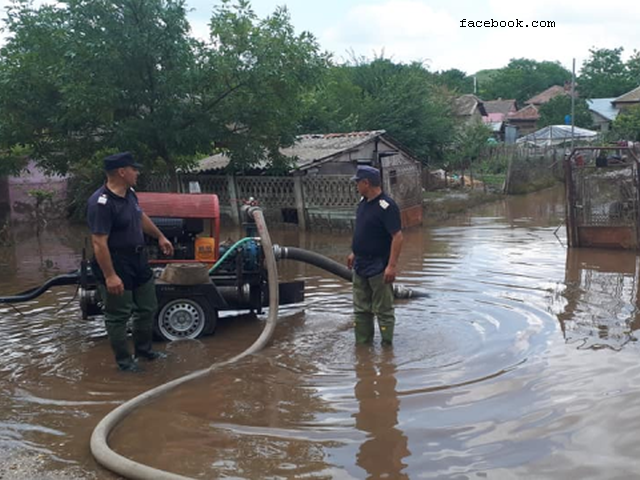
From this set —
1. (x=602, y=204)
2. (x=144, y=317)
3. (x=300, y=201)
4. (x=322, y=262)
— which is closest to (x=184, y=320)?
(x=144, y=317)

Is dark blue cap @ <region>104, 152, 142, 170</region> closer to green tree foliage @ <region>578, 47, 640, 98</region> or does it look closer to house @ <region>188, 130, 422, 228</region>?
house @ <region>188, 130, 422, 228</region>

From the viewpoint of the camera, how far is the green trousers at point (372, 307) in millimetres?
6727

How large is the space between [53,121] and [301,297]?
6968mm

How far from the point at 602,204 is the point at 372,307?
7.25 meters

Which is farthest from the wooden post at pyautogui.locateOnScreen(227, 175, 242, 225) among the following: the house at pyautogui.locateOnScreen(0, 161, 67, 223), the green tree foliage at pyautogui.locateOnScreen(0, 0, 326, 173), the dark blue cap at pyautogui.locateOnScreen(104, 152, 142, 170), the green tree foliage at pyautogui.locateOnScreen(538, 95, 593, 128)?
the green tree foliage at pyautogui.locateOnScreen(538, 95, 593, 128)

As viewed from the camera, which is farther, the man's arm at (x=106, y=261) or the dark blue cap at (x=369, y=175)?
the dark blue cap at (x=369, y=175)

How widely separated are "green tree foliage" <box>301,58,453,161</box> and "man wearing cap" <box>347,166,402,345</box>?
725 inches

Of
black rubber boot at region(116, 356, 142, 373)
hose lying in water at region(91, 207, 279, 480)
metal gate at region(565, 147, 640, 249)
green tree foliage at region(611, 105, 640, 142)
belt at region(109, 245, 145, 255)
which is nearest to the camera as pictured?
hose lying in water at region(91, 207, 279, 480)

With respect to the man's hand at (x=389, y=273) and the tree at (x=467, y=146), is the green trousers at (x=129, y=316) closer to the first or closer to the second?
the man's hand at (x=389, y=273)

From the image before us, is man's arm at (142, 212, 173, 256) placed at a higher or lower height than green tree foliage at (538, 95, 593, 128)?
lower

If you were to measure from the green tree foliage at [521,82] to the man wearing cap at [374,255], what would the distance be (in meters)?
78.5

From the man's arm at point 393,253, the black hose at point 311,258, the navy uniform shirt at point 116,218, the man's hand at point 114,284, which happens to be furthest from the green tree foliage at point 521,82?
the man's hand at point 114,284

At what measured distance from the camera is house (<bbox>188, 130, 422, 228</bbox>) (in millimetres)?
17016

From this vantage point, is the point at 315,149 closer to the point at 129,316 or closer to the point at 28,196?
the point at 28,196
